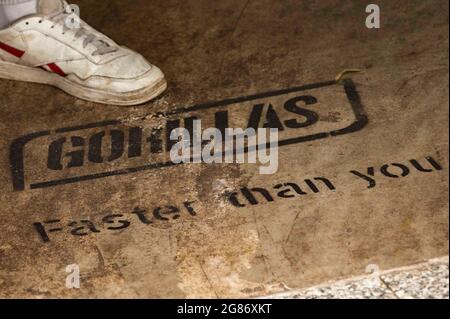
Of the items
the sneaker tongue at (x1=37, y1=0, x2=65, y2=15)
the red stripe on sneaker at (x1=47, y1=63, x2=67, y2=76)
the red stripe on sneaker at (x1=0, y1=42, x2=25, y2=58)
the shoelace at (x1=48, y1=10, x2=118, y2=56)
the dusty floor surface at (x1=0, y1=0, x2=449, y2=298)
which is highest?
the sneaker tongue at (x1=37, y1=0, x2=65, y2=15)

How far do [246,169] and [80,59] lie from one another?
2.02 feet

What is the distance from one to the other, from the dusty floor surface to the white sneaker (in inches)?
1.7

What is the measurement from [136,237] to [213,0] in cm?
99

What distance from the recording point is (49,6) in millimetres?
2434

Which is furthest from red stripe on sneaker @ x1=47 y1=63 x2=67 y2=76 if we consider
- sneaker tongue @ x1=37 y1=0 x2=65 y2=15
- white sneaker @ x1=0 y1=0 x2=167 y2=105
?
sneaker tongue @ x1=37 y1=0 x2=65 y2=15

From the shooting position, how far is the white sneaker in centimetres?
238

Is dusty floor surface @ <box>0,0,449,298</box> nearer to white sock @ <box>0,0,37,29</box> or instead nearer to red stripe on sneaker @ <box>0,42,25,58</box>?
red stripe on sneaker @ <box>0,42,25,58</box>

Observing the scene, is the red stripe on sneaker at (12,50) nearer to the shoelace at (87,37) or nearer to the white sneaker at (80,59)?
the white sneaker at (80,59)

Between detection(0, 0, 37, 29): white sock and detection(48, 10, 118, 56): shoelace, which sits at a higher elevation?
detection(0, 0, 37, 29): white sock

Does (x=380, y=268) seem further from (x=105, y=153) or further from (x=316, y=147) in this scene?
(x=105, y=153)

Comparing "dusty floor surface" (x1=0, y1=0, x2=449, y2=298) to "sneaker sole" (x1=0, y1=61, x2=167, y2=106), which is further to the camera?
"sneaker sole" (x1=0, y1=61, x2=167, y2=106)

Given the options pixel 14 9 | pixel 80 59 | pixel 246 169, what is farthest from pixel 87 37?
pixel 246 169

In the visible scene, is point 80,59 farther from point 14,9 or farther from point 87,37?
point 14,9
